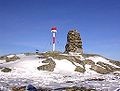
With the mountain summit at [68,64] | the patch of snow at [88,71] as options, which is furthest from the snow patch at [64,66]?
the patch of snow at [88,71]

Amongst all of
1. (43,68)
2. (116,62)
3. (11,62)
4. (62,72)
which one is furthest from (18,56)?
(116,62)

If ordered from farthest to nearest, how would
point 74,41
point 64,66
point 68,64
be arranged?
point 74,41 < point 68,64 < point 64,66

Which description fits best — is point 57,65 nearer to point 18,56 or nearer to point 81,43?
point 18,56

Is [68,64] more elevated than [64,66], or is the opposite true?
[68,64]

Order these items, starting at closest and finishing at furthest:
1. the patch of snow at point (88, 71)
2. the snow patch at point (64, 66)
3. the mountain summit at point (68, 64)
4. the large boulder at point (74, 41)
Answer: the mountain summit at point (68, 64) < the snow patch at point (64, 66) < the patch of snow at point (88, 71) < the large boulder at point (74, 41)

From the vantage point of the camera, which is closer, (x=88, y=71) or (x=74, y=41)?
(x=88, y=71)

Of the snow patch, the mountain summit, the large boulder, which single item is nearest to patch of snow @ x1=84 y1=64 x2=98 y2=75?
A: the mountain summit

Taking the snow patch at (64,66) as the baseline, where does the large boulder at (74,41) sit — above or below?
above

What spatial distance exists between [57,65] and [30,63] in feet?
21.8

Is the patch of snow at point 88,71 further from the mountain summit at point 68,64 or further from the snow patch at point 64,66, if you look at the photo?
the snow patch at point 64,66

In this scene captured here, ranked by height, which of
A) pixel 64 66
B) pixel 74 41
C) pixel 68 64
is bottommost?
pixel 64 66

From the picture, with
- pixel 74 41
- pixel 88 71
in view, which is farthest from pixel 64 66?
pixel 74 41

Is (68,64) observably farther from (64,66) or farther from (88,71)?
(88,71)

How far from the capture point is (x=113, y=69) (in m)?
68.7
